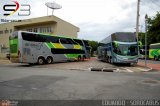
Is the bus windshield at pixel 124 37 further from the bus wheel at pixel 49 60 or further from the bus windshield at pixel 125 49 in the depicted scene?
the bus wheel at pixel 49 60

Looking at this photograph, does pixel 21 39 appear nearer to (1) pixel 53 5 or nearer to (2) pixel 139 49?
(2) pixel 139 49

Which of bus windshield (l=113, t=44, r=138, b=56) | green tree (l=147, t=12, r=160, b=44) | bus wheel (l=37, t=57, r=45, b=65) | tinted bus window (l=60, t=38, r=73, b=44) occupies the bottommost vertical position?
bus wheel (l=37, t=57, r=45, b=65)

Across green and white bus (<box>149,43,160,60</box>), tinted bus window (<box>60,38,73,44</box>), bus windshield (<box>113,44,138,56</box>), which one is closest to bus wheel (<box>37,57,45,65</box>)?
tinted bus window (<box>60,38,73,44</box>)

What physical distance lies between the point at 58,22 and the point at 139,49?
2354 cm

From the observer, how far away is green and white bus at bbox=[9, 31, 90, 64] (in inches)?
931

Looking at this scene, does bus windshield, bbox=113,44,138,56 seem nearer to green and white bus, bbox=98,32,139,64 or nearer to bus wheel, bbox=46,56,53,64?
green and white bus, bbox=98,32,139,64

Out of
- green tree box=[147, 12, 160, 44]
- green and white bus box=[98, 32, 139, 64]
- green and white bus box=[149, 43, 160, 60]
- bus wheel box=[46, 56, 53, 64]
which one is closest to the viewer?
green and white bus box=[98, 32, 139, 64]

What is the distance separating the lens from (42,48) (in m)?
26.2

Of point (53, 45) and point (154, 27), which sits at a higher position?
point (154, 27)

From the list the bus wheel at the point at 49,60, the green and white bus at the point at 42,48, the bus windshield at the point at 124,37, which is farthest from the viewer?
→ the bus wheel at the point at 49,60

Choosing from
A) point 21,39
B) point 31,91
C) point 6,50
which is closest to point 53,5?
point 6,50

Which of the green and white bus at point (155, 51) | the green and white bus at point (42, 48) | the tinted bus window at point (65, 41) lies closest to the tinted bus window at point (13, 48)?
the green and white bus at point (42, 48)

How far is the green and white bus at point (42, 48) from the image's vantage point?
23.6 meters

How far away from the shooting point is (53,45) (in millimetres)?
27922
